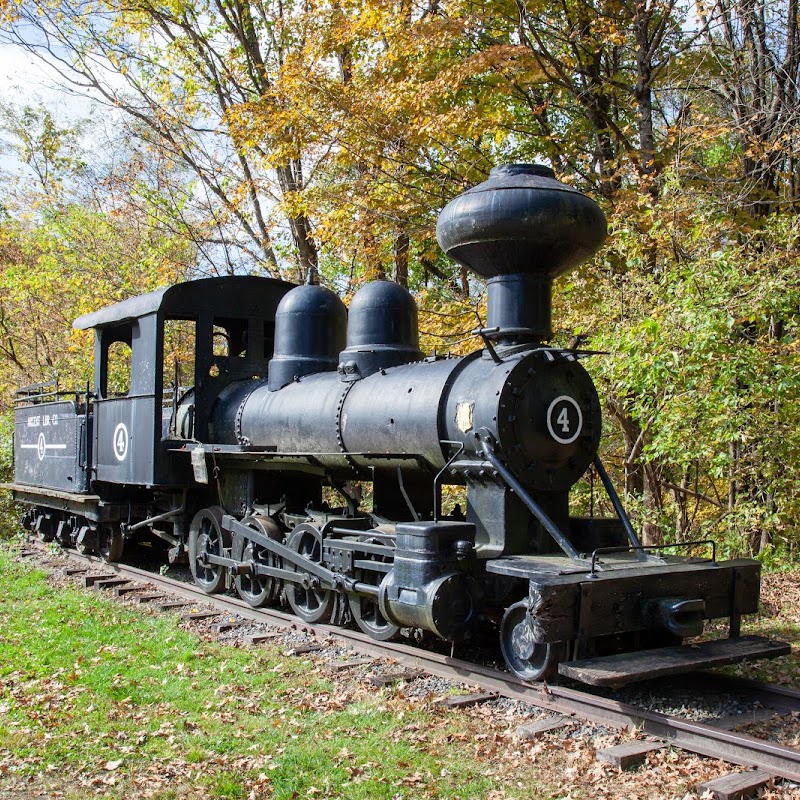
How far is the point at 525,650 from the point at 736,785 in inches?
69.4

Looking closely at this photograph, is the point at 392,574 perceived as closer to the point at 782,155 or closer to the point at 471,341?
the point at 471,341

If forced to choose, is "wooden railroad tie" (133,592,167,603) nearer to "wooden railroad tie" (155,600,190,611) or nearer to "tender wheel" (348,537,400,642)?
"wooden railroad tie" (155,600,190,611)

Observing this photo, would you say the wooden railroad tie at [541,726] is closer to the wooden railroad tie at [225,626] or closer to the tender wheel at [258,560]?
the wooden railroad tie at [225,626]

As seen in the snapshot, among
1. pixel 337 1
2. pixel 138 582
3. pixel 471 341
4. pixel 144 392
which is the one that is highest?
pixel 337 1

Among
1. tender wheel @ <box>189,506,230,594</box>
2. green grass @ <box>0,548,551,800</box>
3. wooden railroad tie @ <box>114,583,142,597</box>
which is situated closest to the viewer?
green grass @ <box>0,548,551,800</box>

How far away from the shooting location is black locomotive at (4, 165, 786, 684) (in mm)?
5746

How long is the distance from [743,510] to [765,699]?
436cm

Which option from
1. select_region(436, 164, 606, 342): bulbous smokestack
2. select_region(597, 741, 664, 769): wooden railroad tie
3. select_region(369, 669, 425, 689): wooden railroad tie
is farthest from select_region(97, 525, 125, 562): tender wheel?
select_region(597, 741, 664, 769): wooden railroad tie

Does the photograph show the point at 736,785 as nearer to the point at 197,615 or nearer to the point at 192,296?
the point at 197,615

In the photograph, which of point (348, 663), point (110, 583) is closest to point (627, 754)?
point (348, 663)

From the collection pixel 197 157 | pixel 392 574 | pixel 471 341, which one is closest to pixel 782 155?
pixel 471 341

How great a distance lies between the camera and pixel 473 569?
612 centimetres

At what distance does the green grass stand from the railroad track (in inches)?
22.5

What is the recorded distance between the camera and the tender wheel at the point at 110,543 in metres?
11.1
